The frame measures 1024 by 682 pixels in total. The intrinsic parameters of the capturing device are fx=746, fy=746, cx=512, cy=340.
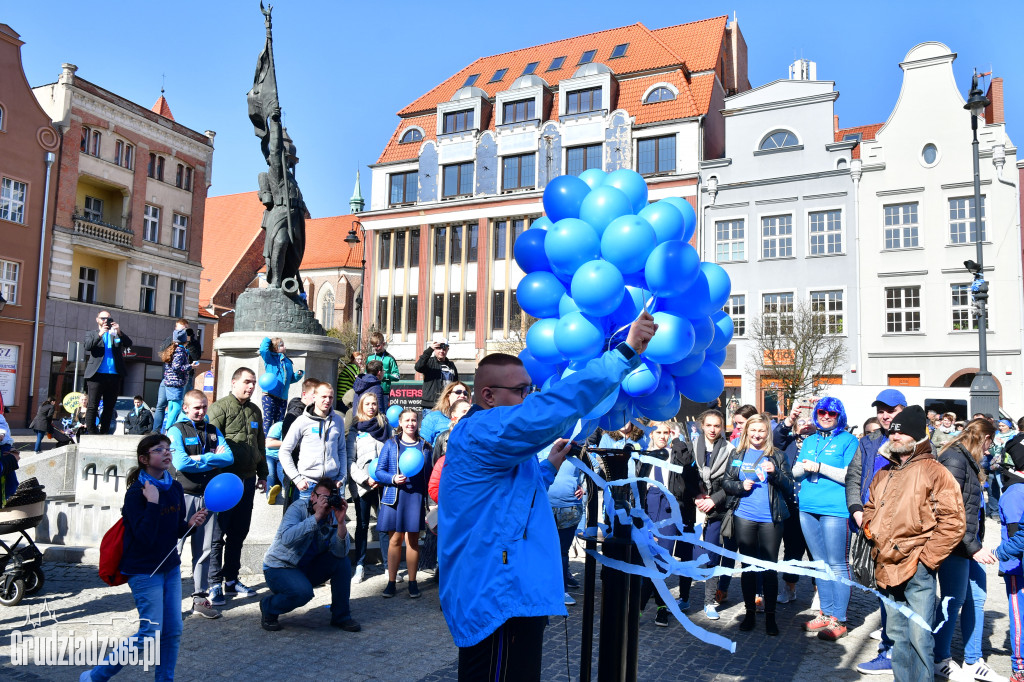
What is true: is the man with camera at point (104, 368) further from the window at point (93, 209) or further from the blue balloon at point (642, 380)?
the window at point (93, 209)

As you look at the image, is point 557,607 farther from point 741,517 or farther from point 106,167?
point 106,167

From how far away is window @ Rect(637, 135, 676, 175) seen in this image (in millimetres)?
35375

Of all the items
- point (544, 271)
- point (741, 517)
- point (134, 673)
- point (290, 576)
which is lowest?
point (134, 673)

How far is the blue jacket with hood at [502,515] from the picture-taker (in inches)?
104

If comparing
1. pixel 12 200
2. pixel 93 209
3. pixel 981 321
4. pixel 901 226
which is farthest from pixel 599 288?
pixel 93 209

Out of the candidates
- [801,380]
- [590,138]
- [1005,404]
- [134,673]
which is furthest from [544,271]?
[590,138]

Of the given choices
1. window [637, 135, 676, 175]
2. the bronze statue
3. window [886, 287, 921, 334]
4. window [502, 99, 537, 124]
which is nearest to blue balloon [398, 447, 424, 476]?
the bronze statue

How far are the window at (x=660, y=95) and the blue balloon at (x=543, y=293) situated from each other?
113 ft

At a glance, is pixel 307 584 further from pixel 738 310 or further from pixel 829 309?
pixel 829 309

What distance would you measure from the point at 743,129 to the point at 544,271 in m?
31.9

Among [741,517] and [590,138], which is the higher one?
[590,138]

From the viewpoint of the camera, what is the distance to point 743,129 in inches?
1318

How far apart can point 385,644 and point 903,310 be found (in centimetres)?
2964

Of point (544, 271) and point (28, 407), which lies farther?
point (28, 407)
